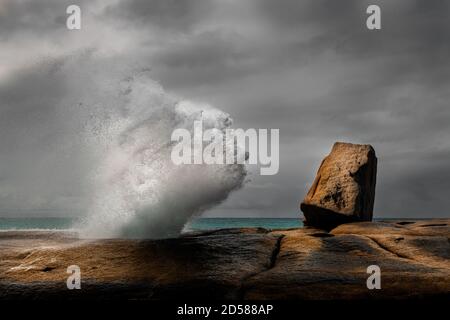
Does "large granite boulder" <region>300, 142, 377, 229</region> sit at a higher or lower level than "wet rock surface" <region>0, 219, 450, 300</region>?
higher

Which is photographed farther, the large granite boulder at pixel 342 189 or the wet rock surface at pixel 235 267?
the large granite boulder at pixel 342 189

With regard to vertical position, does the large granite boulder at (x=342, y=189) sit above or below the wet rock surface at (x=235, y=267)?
above

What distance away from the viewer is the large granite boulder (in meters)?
14.6

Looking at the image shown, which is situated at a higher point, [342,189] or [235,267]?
[342,189]

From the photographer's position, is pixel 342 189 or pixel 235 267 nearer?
pixel 235 267

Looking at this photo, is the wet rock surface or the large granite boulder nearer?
the wet rock surface

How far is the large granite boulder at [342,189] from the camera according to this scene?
1460cm

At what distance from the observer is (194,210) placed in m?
15.7

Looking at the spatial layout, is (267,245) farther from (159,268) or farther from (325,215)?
(325,215)

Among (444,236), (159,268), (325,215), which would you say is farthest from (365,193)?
(159,268)

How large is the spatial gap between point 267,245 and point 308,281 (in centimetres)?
232

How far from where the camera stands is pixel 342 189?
1491cm
